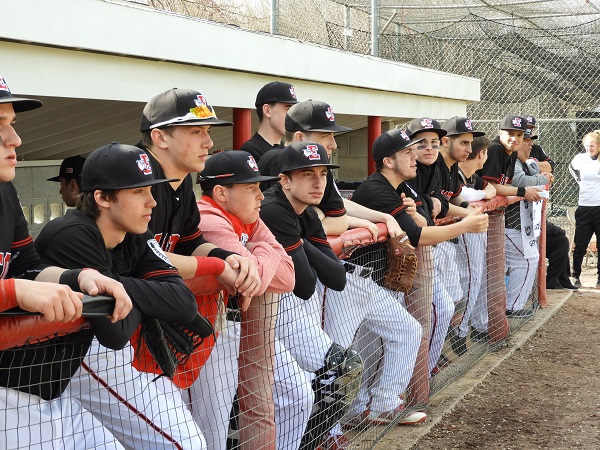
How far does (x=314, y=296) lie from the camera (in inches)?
152

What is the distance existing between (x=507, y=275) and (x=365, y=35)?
307 cm

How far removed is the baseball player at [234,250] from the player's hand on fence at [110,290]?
88 centimetres

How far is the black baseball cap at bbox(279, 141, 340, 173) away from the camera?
3.77 meters

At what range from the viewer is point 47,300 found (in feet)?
6.41

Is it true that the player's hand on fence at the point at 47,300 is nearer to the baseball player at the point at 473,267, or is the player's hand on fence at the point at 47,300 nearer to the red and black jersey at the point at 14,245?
the red and black jersey at the point at 14,245

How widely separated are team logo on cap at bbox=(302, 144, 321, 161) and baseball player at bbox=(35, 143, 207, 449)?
119 centimetres

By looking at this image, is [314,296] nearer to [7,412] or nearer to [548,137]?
[7,412]

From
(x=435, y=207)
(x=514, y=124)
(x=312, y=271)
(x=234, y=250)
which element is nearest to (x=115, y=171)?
(x=234, y=250)

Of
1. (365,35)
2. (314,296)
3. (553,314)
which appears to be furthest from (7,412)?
(365,35)

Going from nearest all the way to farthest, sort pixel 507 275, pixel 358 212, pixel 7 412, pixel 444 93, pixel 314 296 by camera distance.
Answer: pixel 7 412, pixel 314 296, pixel 358 212, pixel 507 275, pixel 444 93

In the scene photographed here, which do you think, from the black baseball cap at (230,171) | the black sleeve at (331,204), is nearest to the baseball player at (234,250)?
the black baseball cap at (230,171)

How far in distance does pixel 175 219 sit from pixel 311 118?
55.8 inches

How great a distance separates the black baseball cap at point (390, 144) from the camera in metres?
4.89

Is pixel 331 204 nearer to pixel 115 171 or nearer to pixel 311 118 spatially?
pixel 311 118
